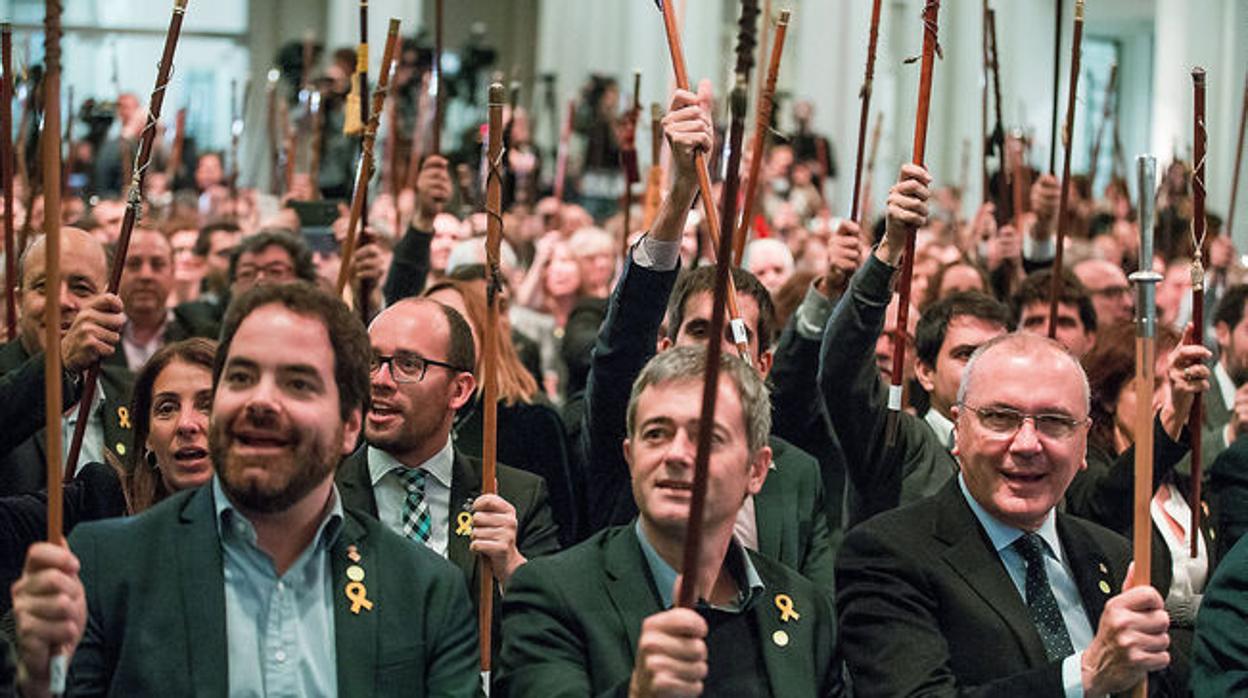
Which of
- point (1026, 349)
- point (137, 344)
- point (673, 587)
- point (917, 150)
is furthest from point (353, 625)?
point (137, 344)

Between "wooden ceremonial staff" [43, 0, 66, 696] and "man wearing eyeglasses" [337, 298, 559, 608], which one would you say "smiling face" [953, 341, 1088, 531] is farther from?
"wooden ceremonial staff" [43, 0, 66, 696]

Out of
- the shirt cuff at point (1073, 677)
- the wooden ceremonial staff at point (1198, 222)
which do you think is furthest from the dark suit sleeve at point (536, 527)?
the wooden ceremonial staff at point (1198, 222)

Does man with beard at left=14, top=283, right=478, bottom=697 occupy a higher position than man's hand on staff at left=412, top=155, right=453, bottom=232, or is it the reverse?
man's hand on staff at left=412, top=155, right=453, bottom=232

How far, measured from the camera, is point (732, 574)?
4109 millimetres

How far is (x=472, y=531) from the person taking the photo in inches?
175

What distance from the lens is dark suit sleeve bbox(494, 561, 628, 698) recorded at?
382cm

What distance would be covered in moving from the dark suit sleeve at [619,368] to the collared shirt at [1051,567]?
859 millimetres

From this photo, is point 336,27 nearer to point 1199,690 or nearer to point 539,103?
point 539,103

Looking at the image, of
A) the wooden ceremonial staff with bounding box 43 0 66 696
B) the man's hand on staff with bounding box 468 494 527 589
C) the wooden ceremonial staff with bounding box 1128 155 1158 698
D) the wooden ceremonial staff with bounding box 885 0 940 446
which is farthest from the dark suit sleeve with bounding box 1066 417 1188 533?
the wooden ceremonial staff with bounding box 43 0 66 696

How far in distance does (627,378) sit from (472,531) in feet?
2.29

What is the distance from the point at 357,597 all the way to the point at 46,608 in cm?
61

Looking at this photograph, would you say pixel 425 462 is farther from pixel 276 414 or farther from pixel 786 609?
pixel 276 414

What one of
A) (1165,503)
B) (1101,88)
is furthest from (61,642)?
(1101,88)

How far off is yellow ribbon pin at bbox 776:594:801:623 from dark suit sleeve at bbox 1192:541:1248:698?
803mm
